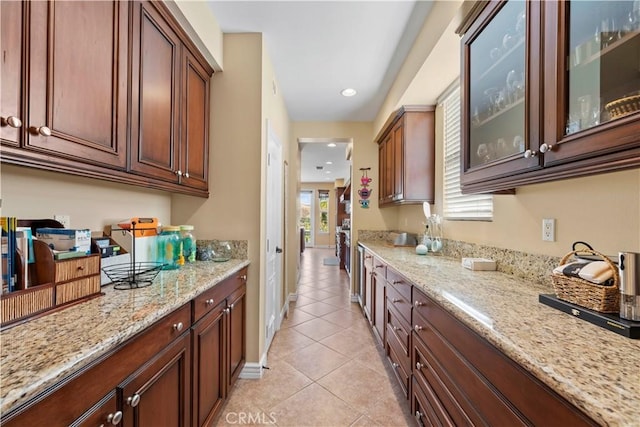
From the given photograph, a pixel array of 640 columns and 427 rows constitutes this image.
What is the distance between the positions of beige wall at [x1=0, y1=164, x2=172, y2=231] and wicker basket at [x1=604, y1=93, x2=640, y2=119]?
2.13m

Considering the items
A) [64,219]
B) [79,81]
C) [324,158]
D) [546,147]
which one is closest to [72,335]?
[64,219]

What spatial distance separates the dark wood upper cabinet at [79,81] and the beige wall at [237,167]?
96 centimetres

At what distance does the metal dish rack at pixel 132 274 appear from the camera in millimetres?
1334

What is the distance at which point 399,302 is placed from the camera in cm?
195

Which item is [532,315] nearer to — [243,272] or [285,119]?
[243,272]

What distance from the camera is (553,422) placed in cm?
63

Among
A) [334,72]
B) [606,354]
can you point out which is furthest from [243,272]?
[334,72]

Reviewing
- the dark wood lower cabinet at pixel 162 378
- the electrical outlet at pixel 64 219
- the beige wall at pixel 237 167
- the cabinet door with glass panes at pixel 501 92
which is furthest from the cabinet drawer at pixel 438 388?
the electrical outlet at pixel 64 219

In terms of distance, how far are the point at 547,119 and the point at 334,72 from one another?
7.15ft

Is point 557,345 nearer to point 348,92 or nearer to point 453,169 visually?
point 453,169

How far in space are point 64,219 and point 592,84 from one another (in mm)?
2206

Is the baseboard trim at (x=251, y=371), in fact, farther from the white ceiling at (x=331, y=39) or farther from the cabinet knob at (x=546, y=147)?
the white ceiling at (x=331, y=39)

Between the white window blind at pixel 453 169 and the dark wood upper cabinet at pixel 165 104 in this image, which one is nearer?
the dark wood upper cabinet at pixel 165 104

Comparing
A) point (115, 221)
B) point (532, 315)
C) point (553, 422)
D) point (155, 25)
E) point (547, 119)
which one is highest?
point (155, 25)
